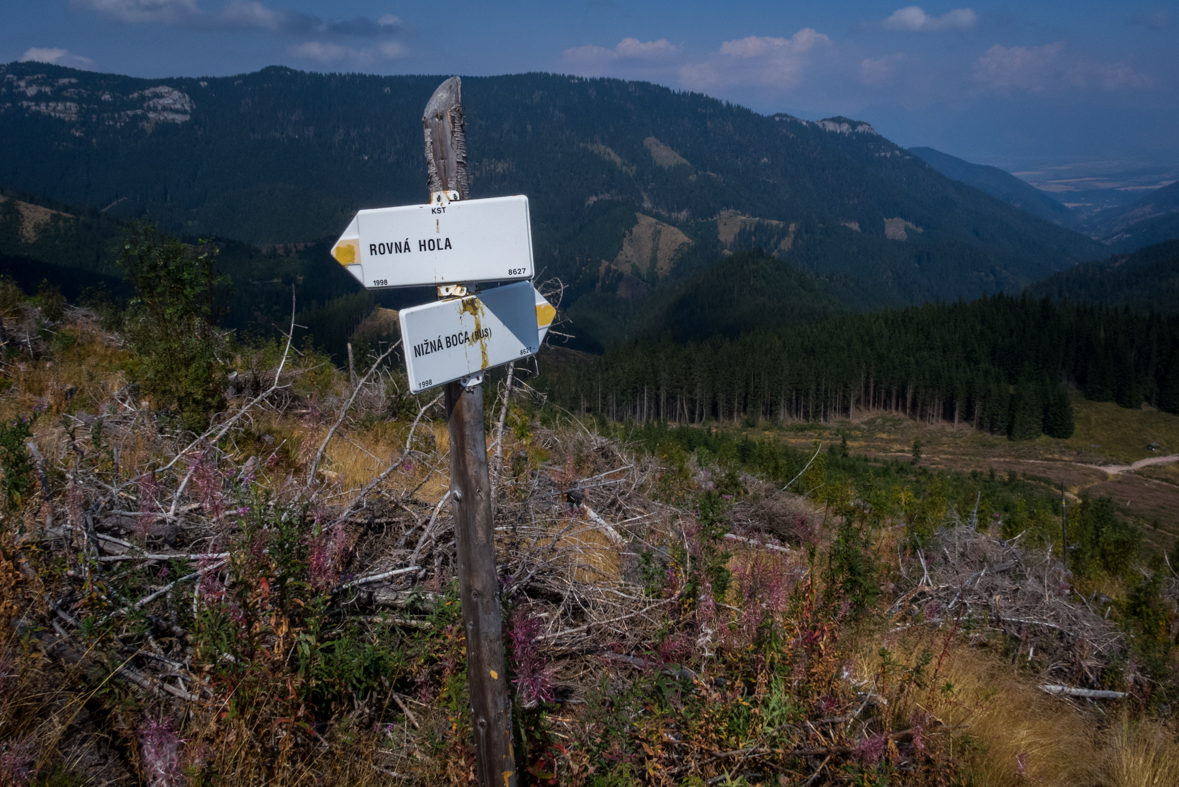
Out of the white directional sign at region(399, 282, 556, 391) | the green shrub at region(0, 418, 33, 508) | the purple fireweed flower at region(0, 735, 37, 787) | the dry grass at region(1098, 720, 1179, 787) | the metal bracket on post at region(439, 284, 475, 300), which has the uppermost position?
the metal bracket on post at region(439, 284, 475, 300)

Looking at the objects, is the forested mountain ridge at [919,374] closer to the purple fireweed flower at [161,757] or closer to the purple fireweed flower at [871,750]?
the purple fireweed flower at [871,750]

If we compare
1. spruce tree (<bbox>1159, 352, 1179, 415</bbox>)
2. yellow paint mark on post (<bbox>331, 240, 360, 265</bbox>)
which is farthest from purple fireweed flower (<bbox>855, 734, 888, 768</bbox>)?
spruce tree (<bbox>1159, 352, 1179, 415</bbox>)

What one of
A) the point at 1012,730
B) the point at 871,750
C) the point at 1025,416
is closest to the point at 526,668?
the point at 871,750

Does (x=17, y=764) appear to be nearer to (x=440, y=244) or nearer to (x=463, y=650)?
(x=463, y=650)

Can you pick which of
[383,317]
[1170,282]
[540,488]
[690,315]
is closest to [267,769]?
[540,488]

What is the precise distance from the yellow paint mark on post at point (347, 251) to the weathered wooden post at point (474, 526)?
0.38 m

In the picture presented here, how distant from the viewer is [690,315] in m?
178

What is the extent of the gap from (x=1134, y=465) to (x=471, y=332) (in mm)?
95799

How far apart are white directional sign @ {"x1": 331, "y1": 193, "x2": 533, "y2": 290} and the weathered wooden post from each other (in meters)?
Result: 0.11

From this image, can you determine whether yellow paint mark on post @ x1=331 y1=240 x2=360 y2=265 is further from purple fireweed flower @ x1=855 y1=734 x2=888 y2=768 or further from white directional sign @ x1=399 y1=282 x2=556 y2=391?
purple fireweed flower @ x1=855 y1=734 x2=888 y2=768

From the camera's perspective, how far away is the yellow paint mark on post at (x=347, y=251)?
249 centimetres

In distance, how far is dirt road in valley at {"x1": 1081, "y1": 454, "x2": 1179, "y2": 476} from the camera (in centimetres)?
6969

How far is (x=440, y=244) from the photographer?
97.2 inches

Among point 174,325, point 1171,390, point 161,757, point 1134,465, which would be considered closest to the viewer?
point 161,757
